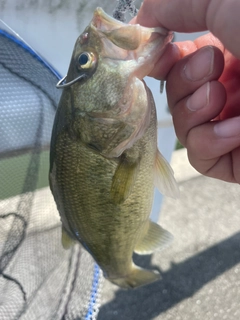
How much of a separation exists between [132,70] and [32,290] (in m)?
1.23

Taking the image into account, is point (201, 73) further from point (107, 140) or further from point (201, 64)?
point (107, 140)

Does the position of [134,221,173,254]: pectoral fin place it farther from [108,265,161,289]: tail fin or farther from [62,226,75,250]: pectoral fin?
[62,226,75,250]: pectoral fin

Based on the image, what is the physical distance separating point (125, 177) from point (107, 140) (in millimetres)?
117

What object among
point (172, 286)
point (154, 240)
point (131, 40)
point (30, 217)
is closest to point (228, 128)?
point (131, 40)

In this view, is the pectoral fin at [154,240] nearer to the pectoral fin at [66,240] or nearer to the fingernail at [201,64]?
the pectoral fin at [66,240]

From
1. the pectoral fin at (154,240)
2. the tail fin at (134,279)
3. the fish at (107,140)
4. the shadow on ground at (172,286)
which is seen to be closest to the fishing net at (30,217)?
the tail fin at (134,279)

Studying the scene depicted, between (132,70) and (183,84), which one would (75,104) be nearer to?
(132,70)

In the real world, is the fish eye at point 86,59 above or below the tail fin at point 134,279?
above

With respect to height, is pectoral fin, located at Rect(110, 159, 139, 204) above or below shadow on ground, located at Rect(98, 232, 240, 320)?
above

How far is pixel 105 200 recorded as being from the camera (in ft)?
3.87

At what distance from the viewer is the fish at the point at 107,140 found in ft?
3.28

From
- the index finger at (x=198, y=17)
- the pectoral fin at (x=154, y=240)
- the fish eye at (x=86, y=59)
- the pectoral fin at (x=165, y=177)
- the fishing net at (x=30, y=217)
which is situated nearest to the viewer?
the index finger at (x=198, y=17)

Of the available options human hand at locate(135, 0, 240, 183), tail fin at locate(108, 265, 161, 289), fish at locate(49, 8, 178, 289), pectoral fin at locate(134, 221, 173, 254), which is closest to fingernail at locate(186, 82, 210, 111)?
human hand at locate(135, 0, 240, 183)

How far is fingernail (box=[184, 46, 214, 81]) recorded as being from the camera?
1.03 metres
